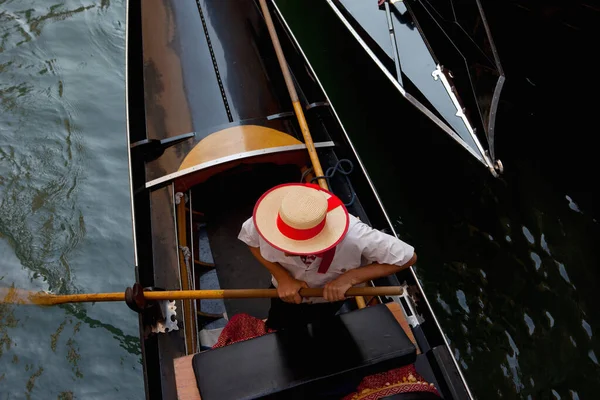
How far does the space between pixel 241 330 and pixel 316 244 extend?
913mm

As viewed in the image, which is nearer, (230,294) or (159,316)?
(230,294)

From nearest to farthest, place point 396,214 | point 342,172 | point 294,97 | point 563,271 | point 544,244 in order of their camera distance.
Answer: point 342,172, point 294,97, point 563,271, point 544,244, point 396,214

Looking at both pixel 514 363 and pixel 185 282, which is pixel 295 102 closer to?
pixel 185 282

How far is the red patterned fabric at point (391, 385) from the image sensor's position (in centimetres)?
223

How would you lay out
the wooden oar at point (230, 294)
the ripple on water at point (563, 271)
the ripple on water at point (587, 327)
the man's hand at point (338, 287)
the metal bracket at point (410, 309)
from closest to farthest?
the man's hand at point (338, 287)
the wooden oar at point (230, 294)
the metal bracket at point (410, 309)
the ripple on water at point (587, 327)
the ripple on water at point (563, 271)

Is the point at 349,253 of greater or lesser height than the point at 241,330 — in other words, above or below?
above

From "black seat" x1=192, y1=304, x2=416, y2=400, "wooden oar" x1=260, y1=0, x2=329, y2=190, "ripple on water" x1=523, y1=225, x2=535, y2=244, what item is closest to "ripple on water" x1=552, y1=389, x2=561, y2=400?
"ripple on water" x1=523, y1=225, x2=535, y2=244

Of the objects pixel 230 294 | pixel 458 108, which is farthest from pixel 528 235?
pixel 230 294

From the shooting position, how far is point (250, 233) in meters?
2.49

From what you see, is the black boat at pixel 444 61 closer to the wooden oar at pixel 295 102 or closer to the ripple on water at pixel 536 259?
the ripple on water at pixel 536 259

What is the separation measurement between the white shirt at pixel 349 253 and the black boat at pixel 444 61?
174 cm

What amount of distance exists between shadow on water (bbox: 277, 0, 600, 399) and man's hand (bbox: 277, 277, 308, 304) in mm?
1932

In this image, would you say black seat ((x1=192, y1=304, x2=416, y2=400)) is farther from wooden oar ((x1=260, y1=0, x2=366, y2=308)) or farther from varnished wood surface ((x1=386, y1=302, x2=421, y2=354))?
wooden oar ((x1=260, y1=0, x2=366, y2=308))

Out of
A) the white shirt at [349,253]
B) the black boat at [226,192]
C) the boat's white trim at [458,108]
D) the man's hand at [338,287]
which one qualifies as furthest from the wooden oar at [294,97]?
the boat's white trim at [458,108]
